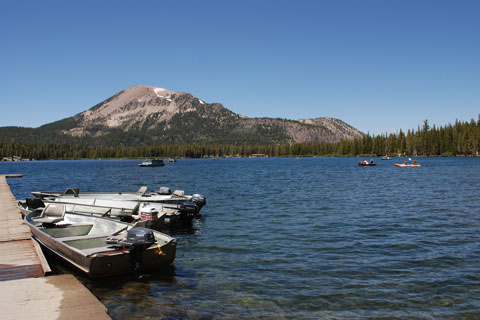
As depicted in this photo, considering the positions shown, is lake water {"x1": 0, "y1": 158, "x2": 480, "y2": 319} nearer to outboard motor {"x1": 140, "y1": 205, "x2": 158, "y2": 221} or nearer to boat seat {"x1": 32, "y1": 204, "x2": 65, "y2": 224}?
outboard motor {"x1": 140, "y1": 205, "x2": 158, "y2": 221}

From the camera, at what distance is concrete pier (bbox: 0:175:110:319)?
9.08 meters

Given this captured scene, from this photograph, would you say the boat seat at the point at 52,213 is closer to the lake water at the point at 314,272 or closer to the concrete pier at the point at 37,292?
the lake water at the point at 314,272

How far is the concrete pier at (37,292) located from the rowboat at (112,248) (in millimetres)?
986

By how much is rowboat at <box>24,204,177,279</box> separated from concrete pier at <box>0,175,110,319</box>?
986 mm

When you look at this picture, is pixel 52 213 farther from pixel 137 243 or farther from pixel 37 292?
pixel 37 292

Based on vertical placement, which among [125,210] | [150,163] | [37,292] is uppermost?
[150,163]

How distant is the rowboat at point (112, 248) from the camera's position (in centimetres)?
1331

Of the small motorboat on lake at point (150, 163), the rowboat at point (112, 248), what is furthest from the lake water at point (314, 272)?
the small motorboat on lake at point (150, 163)

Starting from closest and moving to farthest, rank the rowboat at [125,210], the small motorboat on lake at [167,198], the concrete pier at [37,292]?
the concrete pier at [37,292] < the rowboat at [125,210] < the small motorboat on lake at [167,198]

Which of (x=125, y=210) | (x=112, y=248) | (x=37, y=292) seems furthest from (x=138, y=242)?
(x=125, y=210)

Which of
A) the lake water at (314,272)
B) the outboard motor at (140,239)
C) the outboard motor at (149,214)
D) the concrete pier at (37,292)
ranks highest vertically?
the outboard motor at (140,239)

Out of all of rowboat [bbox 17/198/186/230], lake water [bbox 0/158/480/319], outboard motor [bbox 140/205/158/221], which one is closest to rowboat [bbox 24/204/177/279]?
lake water [bbox 0/158/480/319]

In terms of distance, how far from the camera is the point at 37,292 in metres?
10.5

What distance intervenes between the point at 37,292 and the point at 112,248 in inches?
168
